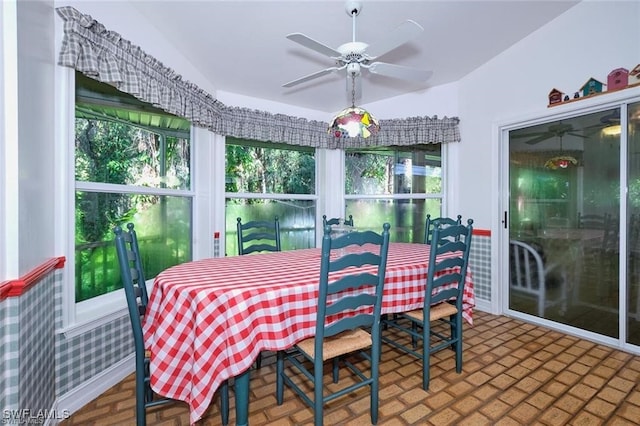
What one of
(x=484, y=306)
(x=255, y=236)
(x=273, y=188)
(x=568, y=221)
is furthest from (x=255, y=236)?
(x=568, y=221)

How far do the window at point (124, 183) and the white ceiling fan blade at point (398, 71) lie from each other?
5.54 ft

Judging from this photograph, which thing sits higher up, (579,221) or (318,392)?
(579,221)

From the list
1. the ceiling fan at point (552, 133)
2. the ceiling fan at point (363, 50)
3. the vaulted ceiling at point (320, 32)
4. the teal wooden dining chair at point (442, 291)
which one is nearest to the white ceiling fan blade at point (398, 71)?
the ceiling fan at point (363, 50)

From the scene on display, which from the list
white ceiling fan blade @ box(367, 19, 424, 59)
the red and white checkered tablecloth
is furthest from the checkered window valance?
white ceiling fan blade @ box(367, 19, 424, 59)

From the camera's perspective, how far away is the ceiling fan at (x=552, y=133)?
2.63 meters

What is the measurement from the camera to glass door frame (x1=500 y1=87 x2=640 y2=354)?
231 centimetres

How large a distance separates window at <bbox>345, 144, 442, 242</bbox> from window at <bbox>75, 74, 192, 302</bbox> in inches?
80.7

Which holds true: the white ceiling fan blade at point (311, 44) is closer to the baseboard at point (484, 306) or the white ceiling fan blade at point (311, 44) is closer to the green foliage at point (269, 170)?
the green foliage at point (269, 170)

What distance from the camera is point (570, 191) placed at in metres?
2.64

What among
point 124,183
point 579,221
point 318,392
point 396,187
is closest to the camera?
point 318,392

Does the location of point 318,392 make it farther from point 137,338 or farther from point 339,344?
point 137,338

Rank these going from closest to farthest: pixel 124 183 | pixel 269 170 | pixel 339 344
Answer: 1. pixel 339 344
2. pixel 124 183
3. pixel 269 170

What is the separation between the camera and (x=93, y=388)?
1778 millimetres

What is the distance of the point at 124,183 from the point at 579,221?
11.6ft
